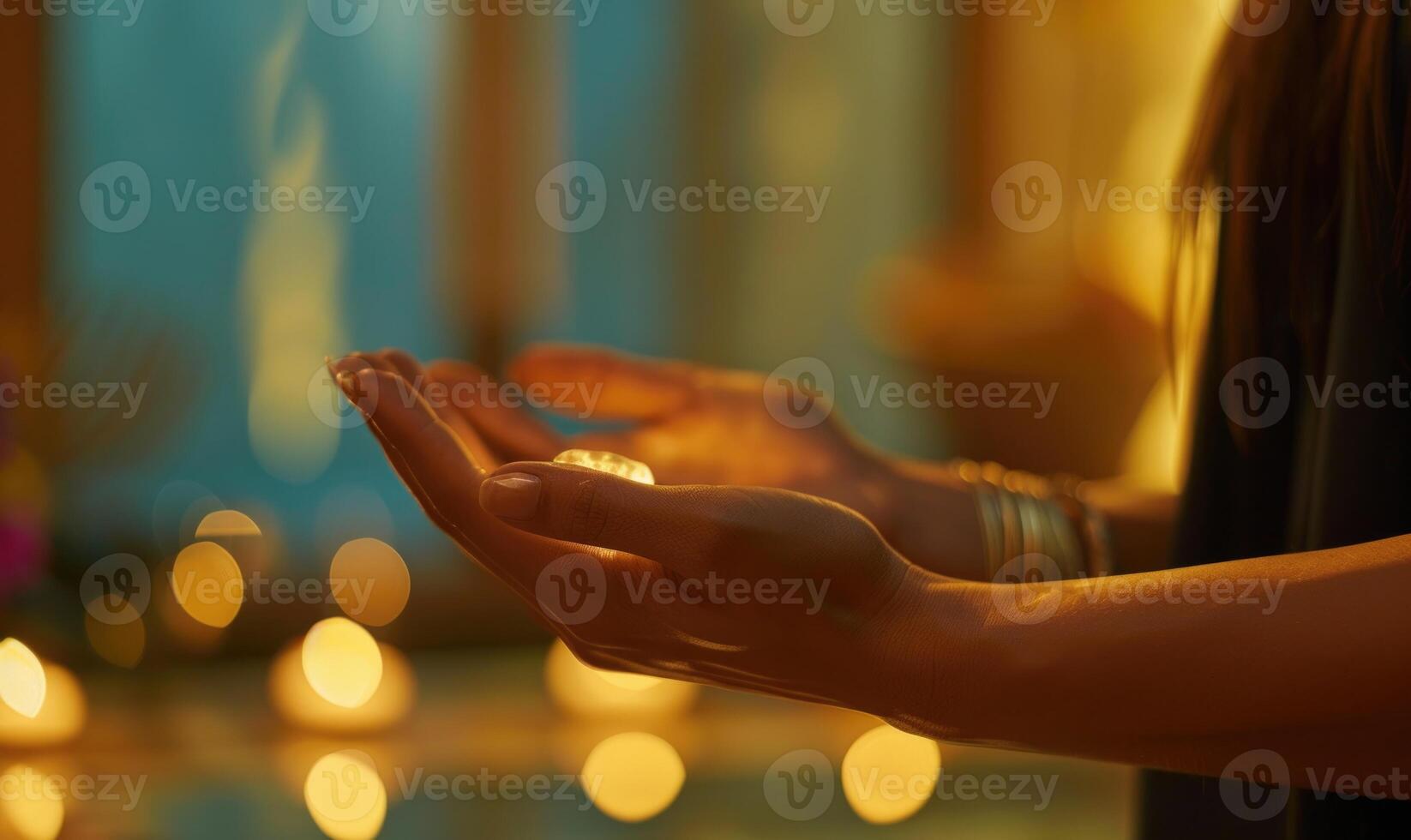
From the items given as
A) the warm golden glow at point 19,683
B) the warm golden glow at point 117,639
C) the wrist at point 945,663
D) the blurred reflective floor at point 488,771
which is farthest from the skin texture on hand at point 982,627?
the warm golden glow at point 117,639

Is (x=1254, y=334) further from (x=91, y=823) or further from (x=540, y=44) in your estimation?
(x=540, y=44)

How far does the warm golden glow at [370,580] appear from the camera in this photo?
1339mm

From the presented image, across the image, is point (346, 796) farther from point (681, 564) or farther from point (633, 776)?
point (681, 564)

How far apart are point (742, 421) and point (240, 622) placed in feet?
2.63

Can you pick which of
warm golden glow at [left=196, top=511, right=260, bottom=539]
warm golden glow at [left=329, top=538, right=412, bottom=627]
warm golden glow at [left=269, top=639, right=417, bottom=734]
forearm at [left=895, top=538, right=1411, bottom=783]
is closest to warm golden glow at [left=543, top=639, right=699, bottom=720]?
warm golden glow at [left=269, top=639, right=417, bottom=734]

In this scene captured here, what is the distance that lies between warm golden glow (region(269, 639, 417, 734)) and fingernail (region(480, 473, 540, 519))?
726 mm

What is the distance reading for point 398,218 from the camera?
1.41 meters

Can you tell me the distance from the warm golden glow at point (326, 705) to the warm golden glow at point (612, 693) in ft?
0.55

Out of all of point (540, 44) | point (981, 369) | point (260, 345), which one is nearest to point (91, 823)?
point (260, 345)

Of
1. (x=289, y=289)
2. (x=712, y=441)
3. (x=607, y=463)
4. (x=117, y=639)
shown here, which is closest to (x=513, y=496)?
(x=607, y=463)

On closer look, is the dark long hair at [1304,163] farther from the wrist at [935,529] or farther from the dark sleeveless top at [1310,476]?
the wrist at [935,529]

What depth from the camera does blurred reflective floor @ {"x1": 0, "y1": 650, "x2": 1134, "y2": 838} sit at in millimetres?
842

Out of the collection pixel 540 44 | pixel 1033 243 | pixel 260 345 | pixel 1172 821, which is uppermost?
pixel 540 44

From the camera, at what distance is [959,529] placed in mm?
697
